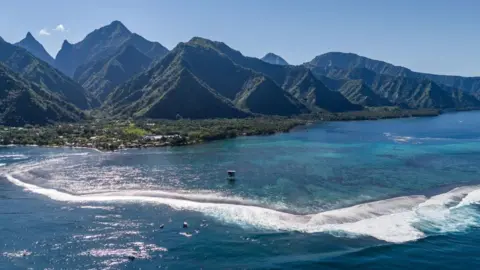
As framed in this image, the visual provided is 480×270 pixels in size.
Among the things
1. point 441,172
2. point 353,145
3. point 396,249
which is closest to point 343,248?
point 396,249

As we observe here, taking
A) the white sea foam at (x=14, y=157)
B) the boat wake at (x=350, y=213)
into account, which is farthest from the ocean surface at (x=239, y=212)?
the white sea foam at (x=14, y=157)

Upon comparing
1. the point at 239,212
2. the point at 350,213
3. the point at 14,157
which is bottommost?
the point at 350,213

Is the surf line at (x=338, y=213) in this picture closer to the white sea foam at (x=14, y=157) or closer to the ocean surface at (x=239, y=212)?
the ocean surface at (x=239, y=212)

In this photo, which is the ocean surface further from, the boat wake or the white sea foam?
the white sea foam

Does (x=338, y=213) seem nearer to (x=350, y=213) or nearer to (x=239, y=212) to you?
(x=350, y=213)

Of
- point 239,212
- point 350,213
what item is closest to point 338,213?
point 350,213

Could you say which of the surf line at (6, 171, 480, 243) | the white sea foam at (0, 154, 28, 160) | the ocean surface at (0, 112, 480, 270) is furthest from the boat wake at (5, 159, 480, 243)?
the white sea foam at (0, 154, 28, 160)
